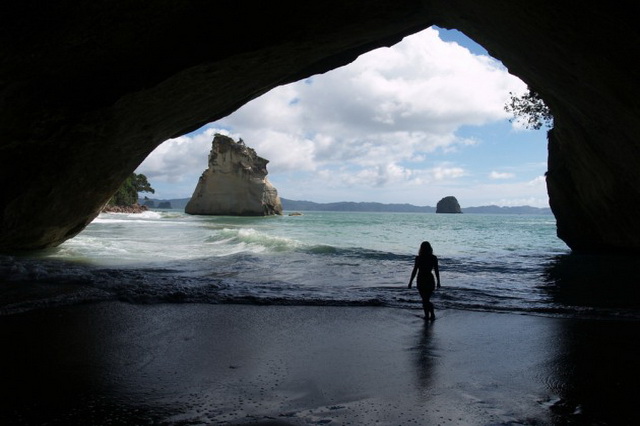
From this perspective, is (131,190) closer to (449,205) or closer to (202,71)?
(202,71)

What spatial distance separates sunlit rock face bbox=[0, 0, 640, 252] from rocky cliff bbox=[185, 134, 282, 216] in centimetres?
5709

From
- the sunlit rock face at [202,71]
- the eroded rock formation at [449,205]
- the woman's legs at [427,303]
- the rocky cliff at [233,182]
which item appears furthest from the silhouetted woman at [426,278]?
the eroded rock formation at [449,205]

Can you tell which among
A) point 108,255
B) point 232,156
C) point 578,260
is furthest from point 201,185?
point 578,260

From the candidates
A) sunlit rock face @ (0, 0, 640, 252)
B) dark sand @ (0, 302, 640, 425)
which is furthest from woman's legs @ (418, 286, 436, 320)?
sunlit rock face @ (0, 0, 640, 252)

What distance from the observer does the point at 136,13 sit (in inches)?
287

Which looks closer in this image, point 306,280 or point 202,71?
point 202,71

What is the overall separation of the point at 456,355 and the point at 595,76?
18.0ft

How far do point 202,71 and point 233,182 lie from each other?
6313 centimetres

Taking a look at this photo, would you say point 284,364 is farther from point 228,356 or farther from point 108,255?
point 108,255

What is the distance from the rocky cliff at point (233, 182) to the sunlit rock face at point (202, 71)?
5709cm

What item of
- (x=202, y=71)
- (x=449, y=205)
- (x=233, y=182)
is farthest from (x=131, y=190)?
(x=449, y=205)

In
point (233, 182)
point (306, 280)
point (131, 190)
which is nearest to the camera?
point (306, 280)

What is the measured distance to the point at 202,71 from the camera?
9.76 metres

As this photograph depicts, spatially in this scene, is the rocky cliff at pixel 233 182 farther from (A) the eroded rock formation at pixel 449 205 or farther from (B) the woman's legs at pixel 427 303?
(A) the eroded rock formation at pixel 449 205
